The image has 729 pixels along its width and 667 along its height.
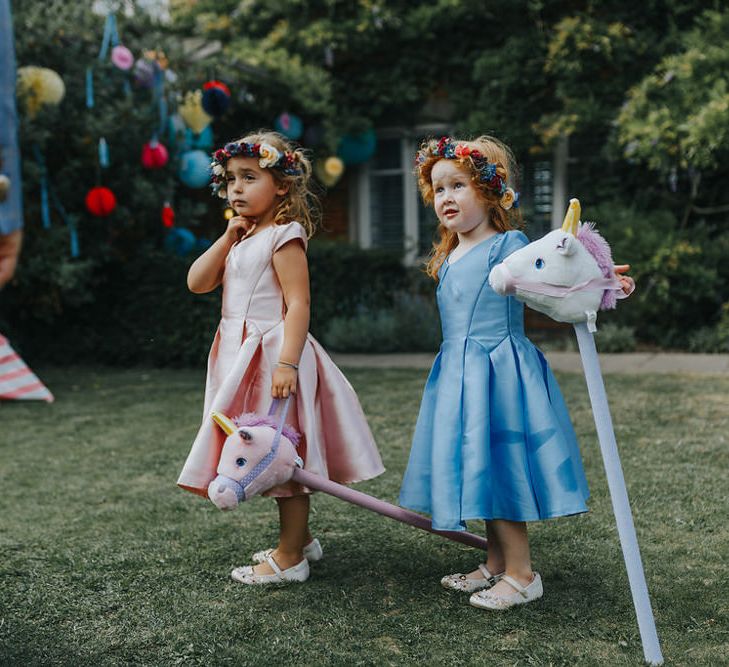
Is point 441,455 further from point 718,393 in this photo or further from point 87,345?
point 87,345

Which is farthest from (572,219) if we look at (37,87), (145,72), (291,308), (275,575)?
(145,72)

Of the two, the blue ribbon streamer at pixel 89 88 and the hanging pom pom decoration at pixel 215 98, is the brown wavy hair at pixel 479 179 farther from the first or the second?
the hanging pom pom decoration at pixel 215 98

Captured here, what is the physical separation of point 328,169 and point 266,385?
732 centimetres

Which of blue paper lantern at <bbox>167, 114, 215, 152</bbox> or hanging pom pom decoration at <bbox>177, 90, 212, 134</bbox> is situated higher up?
hanging pom pom decoration at <bbox>177, 90, 212, 134</bbox>

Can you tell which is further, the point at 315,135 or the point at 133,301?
the point at 315,135

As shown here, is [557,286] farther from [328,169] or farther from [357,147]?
[357,147]

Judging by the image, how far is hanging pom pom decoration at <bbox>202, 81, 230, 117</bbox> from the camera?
25.7ft

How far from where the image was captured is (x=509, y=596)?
105 inches

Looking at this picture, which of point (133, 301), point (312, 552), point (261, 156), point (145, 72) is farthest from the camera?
point (133, 301)

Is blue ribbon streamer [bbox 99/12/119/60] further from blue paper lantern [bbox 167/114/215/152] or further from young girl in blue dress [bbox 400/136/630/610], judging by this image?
young girl in blue dress [bbox 400/136/630/610]

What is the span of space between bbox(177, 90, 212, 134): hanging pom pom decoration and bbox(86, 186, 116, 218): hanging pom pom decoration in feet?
3.63

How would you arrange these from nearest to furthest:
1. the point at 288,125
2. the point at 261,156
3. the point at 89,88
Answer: the point at 261,156
the point at 89,88
the point at 288,125

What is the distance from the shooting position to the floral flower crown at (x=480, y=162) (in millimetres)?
2697

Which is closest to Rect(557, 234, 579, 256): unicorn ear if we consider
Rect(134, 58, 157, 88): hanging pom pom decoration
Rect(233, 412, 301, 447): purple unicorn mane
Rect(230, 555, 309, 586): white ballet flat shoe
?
Rect(233, 412, 301, 447): purple unicorn mane
